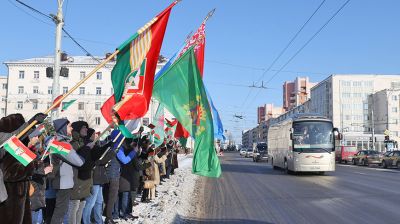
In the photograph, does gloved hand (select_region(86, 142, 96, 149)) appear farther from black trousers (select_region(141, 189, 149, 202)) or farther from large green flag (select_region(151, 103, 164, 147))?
large green flag (select_region(151, 103, 164, 147))

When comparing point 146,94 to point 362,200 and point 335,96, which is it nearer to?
point 362,200

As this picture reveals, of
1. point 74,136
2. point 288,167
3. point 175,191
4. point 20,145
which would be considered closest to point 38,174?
point 74,136

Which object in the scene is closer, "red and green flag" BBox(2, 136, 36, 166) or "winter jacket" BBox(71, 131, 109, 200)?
"red and green flag" BBox(2, 136, 36, 166)

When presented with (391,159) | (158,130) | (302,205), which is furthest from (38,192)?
(391,159)

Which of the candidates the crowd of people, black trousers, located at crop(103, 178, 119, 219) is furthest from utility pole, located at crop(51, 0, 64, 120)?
black trousers, located at crop(103, 178, 119, 219)

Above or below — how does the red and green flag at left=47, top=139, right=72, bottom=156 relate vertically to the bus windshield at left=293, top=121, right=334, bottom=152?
below

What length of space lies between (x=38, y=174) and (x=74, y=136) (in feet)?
3.46

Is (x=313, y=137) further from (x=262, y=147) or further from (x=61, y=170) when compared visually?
(x=262, y=147)

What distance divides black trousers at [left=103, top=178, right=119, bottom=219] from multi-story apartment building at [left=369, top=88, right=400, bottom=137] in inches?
4363

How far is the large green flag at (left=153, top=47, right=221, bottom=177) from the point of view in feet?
29.7

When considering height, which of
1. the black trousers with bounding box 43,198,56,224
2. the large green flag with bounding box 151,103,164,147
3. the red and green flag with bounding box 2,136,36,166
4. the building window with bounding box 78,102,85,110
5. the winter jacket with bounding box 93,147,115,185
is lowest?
the black trousers with bounding box 43,198,56,224

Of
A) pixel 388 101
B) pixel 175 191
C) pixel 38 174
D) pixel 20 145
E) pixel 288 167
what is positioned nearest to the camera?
pixel 20 145

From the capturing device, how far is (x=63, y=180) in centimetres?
663

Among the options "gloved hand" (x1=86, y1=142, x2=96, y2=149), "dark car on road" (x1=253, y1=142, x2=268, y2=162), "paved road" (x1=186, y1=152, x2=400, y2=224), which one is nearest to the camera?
"gloved hand" (x1=86, y1=142, x2=96, y2=149)
